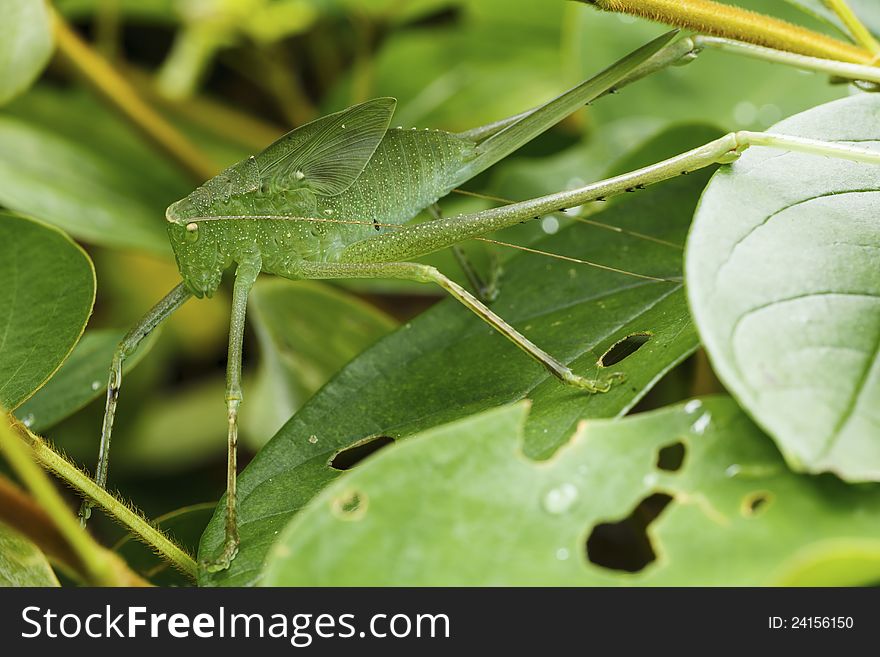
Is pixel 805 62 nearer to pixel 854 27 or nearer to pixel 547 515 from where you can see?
pixel 854 27

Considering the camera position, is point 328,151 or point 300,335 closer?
point 328,151

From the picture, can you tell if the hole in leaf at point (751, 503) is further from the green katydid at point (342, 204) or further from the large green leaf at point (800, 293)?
the green katydid at point (342, 204)

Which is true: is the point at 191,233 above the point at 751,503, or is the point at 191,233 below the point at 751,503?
above

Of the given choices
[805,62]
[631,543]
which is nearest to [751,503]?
[805,62]

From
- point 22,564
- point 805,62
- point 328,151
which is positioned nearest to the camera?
point 22,564

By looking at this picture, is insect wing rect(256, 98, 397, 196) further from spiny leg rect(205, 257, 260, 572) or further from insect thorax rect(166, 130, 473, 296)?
spiny leg rect(205, 257, 260, 572)

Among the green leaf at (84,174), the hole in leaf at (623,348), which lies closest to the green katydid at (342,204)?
the hole in leaf at (623,348)
